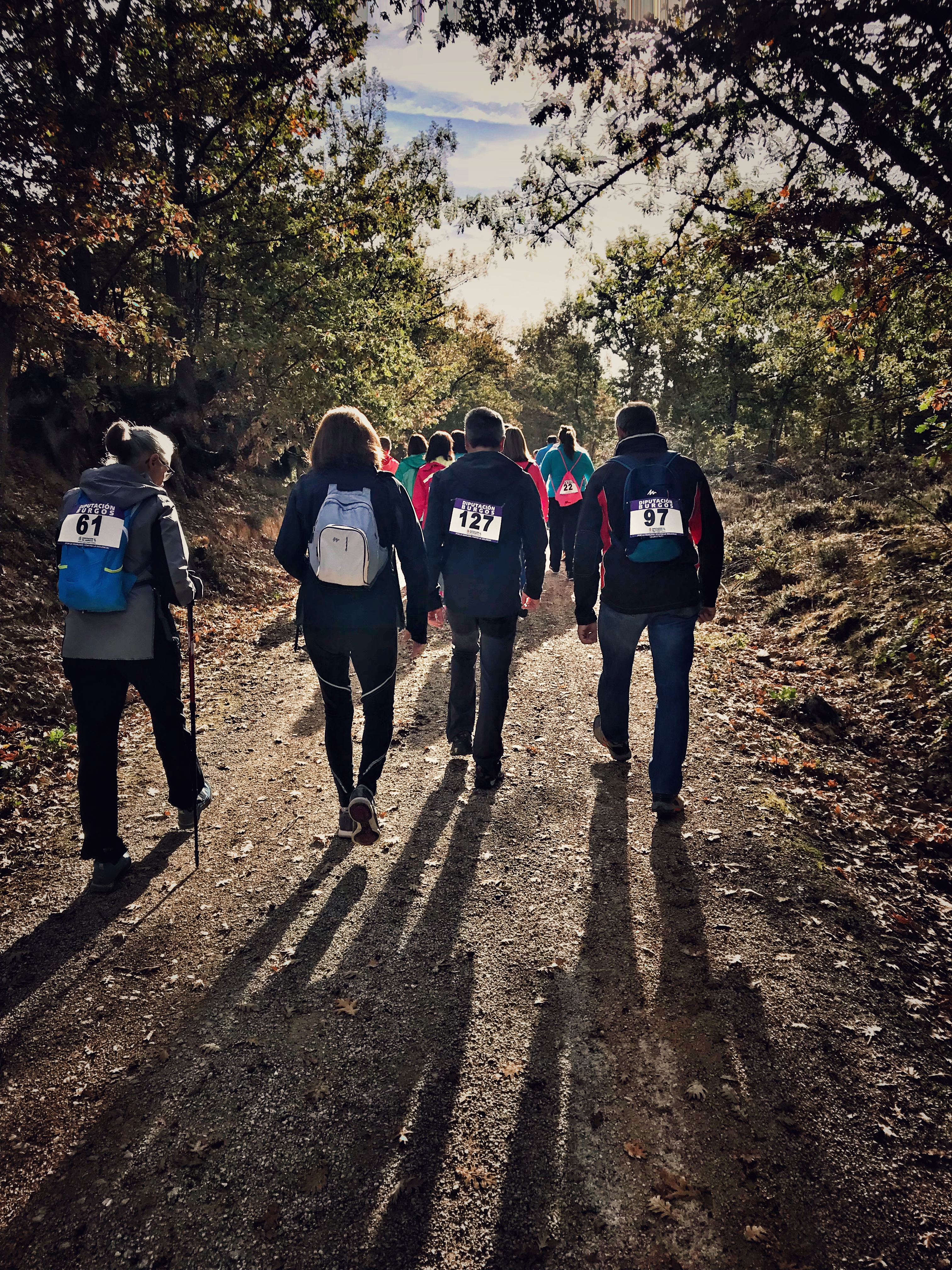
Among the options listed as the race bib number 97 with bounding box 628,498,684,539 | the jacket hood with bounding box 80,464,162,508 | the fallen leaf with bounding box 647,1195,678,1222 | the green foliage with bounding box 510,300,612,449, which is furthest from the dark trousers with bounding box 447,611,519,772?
the green foliage with bounding box 510,300,612,449

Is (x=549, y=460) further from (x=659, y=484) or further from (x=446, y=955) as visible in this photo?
(x=446, y=955)

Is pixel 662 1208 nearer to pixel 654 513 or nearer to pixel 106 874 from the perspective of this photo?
pixel 106 874

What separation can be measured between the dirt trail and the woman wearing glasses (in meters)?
0.54

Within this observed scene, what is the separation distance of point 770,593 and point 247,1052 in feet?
35.0

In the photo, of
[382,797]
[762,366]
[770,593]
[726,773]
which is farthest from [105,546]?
[762,366]

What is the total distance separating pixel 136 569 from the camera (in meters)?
3.88

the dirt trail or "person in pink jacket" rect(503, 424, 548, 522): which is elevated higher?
"person in pink jacket" rect(503, 424, 548, 522)

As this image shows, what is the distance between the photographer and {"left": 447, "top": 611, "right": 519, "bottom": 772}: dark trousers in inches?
198

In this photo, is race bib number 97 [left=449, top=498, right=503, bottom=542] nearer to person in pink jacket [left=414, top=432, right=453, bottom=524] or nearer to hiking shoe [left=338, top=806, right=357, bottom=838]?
hiking shoe [left=338, top=806, right=357, bottom=838]

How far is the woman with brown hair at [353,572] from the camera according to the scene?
3.87m

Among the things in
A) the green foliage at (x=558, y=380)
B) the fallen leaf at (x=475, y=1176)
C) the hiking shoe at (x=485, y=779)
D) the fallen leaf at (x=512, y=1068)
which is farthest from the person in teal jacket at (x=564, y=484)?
the green foliage at (x=558, y=380)

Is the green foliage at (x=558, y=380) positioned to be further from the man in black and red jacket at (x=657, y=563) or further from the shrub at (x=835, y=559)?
the man in black and red jacket at (x=657, y=563)

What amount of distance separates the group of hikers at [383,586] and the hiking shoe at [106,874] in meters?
0.01

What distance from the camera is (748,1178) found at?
7.78ft
